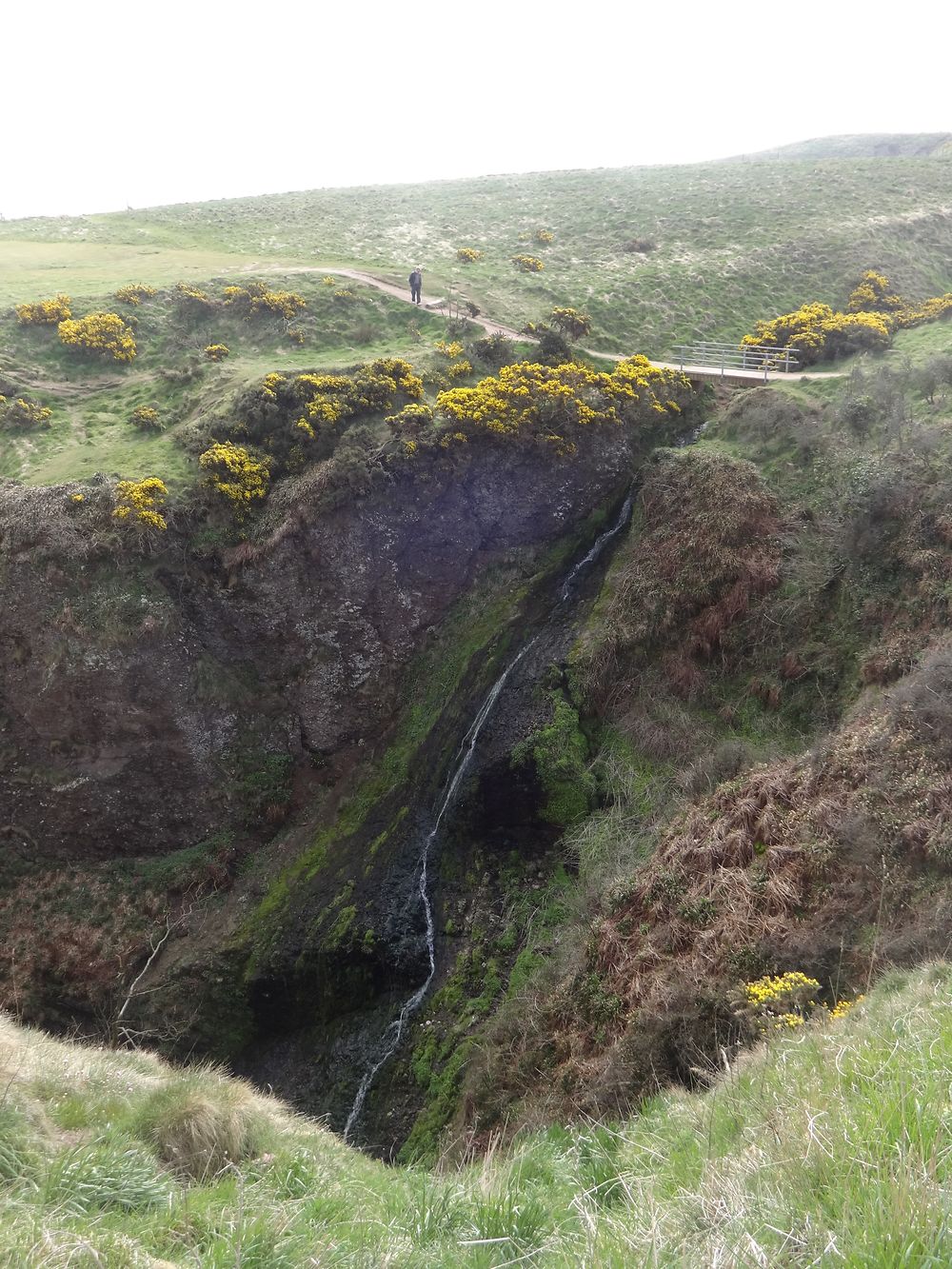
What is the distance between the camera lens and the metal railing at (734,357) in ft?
77.3

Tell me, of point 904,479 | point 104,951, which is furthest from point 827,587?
point 104,951

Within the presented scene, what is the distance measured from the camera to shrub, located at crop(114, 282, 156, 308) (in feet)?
80.4

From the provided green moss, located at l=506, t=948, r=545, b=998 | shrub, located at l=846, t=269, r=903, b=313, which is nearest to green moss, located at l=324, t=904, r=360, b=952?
green moss, located at l=506, t=948, r=545, b=998

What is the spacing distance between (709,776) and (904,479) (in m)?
7.84

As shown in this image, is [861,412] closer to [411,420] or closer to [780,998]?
[411,420]

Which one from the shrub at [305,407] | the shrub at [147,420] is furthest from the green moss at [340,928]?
the shrub at [147,420]

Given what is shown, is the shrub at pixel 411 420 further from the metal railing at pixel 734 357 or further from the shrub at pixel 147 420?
the metal railing at pixel 734 357

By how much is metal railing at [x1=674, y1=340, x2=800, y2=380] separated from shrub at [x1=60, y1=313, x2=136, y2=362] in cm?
1945

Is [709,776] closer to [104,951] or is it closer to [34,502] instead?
[104,951]

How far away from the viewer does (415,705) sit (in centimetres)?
1703

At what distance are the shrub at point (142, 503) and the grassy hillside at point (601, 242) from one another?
559 inches

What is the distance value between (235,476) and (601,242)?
2840cm

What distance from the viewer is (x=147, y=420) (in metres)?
19.4

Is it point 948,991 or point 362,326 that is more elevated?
point 362,326
